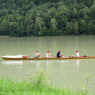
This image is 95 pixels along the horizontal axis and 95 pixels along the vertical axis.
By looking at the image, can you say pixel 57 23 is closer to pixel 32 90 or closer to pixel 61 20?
pixel 61 20

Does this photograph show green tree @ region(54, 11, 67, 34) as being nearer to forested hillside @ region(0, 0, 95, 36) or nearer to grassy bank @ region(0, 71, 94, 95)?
forested hillside @ region(0, 0, 95, 36)

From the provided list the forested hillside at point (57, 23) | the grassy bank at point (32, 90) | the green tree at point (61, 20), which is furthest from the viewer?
the green tree at point (61, 20)

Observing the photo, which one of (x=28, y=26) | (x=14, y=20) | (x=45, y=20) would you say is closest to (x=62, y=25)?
(x=45, y=20)

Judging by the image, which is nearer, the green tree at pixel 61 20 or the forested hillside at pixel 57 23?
the forested hillside at pixel 57 23

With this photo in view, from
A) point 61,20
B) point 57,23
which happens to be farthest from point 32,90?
point 61,20

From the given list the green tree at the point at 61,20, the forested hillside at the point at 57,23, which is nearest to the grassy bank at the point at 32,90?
the forested hillside at the point at 57,23

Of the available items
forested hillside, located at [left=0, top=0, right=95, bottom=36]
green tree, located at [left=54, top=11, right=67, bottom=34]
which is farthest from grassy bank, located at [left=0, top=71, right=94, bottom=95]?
green tree, located at [left=54, top=11, right=67, bottom=34]

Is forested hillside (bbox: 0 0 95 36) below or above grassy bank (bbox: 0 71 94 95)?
above

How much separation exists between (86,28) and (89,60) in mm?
65284

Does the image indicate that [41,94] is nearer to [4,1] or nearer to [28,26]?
[28,26]

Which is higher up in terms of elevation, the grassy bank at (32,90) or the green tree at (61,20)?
the green tree at (61,20)

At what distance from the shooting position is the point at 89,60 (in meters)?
24.1

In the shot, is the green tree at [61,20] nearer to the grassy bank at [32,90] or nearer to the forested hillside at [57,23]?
the forested hillside at [57,23]

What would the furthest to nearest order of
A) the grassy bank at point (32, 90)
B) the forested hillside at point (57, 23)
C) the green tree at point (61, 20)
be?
the green tree at point (61, 20), the forested hillside at point (57, 23), the grassy bank at point (32, 90)
